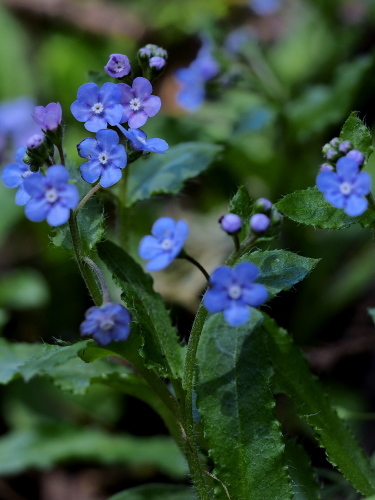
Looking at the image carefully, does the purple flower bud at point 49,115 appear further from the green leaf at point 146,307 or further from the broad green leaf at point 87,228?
the green leaf at point 146,307

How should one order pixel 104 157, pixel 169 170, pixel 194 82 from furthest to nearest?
1. pixel 194 82
2. pixel 169 170
3. pixel 104 157

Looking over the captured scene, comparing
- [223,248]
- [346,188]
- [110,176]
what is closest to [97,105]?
[110,176]

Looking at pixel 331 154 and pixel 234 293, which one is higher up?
pixel 331 154

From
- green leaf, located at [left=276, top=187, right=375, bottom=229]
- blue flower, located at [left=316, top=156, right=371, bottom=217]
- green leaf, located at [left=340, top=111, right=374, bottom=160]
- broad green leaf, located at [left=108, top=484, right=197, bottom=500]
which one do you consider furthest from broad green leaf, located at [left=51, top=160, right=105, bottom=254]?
broad green leaf, located at [left=108, top=484, right=197, bottom=500]

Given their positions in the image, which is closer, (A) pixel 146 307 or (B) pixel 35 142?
(B) pixel 35 142

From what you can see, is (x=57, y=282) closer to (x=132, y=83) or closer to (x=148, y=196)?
(x=148, y=196)

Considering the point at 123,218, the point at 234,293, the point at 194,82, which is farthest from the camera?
the point at 194,82

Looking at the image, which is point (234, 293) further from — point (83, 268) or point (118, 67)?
point (118, 67)
